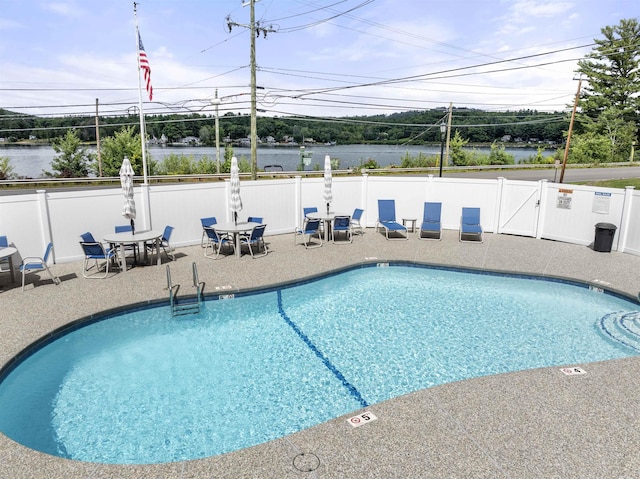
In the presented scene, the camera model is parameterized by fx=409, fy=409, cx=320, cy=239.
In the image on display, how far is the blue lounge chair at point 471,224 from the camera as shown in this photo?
12758 millimetres

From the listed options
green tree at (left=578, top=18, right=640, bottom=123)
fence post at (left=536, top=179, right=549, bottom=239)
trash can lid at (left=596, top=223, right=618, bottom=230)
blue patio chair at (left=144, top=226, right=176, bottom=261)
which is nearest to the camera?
blue patio chair at (left=144, top=226, right=176, bottom=261)

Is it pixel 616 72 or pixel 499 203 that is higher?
pixel 616 72

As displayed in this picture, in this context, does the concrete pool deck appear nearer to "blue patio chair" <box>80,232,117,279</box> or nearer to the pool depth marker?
the pool depth marker

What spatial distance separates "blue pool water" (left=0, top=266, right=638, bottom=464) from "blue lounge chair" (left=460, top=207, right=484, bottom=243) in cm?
365

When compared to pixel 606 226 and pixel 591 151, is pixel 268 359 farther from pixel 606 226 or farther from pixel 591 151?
pixel 591 151

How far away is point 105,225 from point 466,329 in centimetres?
914

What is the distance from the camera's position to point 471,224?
13.1m

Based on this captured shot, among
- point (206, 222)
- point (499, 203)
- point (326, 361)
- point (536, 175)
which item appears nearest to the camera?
point (326, 361)

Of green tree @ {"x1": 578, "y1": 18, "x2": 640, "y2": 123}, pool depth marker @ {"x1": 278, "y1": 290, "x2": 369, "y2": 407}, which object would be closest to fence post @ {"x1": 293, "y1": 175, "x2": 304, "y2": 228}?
pool depth marker @ {"x1": 278, "y1": 290, "x2": 369, "y2": 407}

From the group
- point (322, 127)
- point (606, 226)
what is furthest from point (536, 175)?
point (322, 127)

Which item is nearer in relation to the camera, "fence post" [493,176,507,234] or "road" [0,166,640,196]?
"fence post" [493,176,507,234]

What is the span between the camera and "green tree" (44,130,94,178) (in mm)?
30750

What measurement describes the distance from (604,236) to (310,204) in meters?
8.60

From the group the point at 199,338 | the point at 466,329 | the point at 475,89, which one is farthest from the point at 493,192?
the point at 475,89
